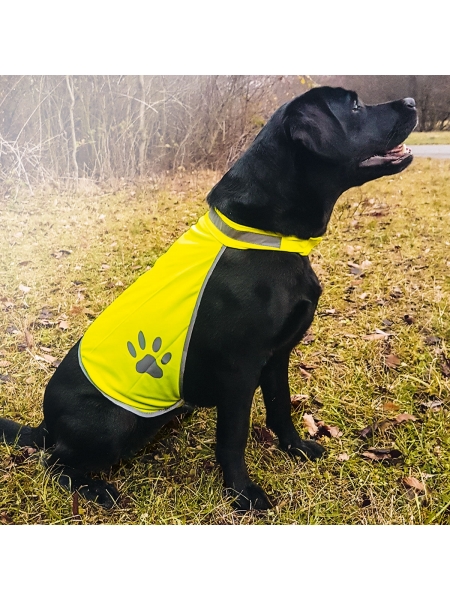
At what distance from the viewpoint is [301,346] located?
2246mm

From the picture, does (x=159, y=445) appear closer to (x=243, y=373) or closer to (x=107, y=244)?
(x=243, y=373)

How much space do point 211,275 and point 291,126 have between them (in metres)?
0.53

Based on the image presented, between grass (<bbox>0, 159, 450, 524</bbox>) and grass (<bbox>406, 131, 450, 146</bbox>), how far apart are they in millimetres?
101

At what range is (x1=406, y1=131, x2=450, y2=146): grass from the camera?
2.09 m

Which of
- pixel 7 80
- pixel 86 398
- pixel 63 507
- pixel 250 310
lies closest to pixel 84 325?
pixel 86 398

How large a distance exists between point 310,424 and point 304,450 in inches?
4.7

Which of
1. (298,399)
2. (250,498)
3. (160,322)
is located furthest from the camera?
(298,399)

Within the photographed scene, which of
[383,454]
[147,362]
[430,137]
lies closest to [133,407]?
[147,362]

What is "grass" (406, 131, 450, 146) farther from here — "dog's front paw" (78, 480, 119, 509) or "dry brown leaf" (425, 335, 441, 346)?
"dog's front paw" (78, 480, 119, 509)

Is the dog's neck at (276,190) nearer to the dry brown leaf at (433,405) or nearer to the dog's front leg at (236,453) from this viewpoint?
the dog's front leg at (236,453)

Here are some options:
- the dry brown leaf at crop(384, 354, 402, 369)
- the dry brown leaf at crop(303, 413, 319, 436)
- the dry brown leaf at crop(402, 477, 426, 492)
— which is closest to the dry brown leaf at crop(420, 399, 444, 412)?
the dry brown leaf at crop(384, 354, 402, 369)

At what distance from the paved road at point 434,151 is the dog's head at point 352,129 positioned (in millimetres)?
260

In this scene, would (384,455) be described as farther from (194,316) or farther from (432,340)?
(194,316)

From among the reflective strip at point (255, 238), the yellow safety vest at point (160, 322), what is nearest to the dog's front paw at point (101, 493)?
the yellow safety vest at point (160, 322)
